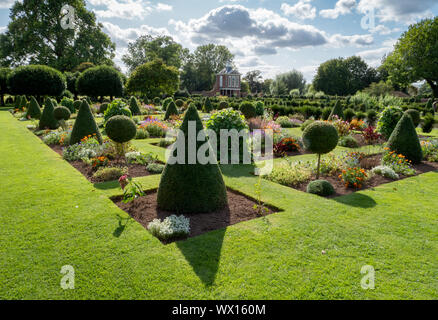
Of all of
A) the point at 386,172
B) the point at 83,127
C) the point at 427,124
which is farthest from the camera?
the point at 427,124

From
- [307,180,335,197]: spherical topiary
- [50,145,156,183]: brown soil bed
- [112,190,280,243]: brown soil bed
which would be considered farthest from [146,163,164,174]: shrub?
[307,180,335,197]: spherical topiary

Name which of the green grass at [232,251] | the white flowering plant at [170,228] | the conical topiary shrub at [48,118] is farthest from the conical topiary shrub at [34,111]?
the white flowering plant at [170,228]

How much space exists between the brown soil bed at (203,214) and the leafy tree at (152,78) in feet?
104

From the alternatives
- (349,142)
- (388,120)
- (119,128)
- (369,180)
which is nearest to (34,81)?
(119,128)

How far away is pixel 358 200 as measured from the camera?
7199 millimetres

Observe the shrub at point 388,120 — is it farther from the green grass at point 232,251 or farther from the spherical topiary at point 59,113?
the spherical topiary at point 59,113

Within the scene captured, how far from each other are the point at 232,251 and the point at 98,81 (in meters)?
36.0

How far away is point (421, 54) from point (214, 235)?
4850 centimetres

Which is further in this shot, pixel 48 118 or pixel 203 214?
pixel 48 118

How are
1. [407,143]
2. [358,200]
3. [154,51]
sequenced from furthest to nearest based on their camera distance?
[154,51] < [407,143] < [358,200]

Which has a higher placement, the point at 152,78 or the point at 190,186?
the point at 152,78

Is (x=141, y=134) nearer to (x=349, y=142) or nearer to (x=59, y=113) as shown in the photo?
(x=59, y=113)

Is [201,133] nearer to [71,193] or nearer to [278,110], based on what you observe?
[71,193]

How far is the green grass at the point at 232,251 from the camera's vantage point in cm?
381
